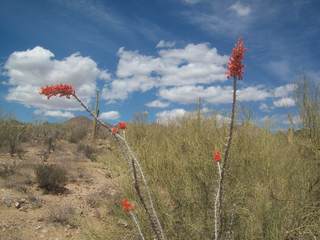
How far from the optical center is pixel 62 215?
27.6ft

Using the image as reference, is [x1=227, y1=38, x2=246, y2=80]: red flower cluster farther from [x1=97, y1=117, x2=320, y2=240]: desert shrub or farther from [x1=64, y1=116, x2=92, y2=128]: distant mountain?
[x1=64, y1=116, x2=92, y2=128]: distant mountain

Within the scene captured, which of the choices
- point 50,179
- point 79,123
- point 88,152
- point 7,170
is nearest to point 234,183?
point 50,179

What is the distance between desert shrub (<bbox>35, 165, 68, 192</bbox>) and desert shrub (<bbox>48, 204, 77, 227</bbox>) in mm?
1958

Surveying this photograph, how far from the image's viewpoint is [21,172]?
454 inches

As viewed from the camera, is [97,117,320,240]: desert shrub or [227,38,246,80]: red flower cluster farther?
[97,117,320,240]: desert shrub

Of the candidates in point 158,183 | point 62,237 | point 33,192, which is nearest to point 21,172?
point 33,192

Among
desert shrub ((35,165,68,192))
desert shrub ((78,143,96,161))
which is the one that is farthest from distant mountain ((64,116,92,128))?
desert shrub ((35,165,68,192))

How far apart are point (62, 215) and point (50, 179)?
2.48 metres

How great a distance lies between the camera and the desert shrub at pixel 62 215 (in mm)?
8242

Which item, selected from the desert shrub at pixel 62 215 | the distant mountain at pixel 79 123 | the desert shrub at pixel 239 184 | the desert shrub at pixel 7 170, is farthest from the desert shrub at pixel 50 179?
the distant mountain at pixel 79 123

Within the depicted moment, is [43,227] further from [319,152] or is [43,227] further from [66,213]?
[319,152]

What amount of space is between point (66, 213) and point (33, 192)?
200 cm

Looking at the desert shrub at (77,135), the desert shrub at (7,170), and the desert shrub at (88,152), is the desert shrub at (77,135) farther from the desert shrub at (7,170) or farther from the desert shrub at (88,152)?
the desert shrub at (7,170)

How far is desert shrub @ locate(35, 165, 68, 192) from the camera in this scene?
10672 millimetres
